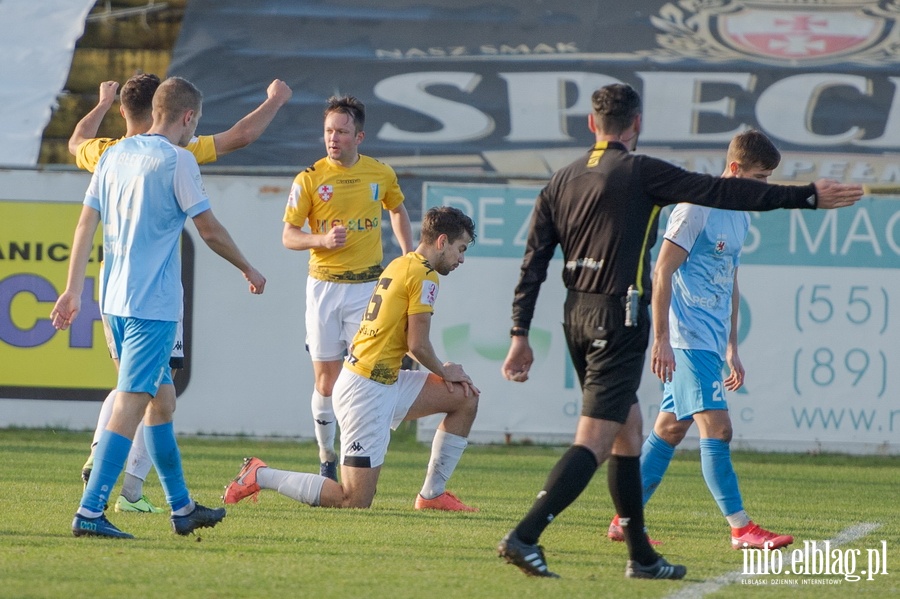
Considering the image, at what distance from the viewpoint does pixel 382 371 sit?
21.7 ft

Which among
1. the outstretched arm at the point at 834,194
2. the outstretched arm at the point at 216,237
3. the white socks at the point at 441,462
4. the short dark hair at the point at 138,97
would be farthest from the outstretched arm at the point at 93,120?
the outstretched arm at the point at 834,194

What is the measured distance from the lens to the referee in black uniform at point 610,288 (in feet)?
15.6

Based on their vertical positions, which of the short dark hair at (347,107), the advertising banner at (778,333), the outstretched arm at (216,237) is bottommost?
the advertising banner at (778,333)

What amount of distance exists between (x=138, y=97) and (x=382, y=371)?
6.07ft

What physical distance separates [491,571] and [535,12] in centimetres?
1108

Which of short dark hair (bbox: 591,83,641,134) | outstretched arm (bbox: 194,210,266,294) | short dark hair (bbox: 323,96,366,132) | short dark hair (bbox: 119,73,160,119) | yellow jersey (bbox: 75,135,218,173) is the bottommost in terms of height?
outstretched arm (bbox: 194,210,266,294)

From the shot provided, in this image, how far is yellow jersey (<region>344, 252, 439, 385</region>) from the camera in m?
6.45

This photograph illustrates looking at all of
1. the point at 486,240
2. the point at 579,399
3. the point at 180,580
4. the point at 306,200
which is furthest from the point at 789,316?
the point at 180,580

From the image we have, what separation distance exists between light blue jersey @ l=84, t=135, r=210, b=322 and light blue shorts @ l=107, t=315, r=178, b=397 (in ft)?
0.15

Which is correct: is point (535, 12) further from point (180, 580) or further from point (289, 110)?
point (180, 580)

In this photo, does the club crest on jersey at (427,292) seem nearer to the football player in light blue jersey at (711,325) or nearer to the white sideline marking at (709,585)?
the football player in light blue jersey at (711,325)

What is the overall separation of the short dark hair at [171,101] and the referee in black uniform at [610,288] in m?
1.69

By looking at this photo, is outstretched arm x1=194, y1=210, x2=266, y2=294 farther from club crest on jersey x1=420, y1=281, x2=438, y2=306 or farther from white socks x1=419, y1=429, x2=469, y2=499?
white socks x1=419, y1=429, x2=469, y2=499

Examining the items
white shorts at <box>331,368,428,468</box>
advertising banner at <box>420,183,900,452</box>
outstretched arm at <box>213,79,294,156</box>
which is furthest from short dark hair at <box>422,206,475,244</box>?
advertising banner at <box>420,183,900,452</box>
